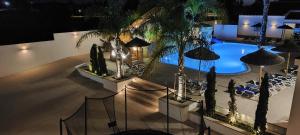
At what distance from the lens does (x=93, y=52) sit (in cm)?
1331

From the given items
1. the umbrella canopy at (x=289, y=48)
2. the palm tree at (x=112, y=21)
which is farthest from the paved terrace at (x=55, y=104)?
the umbrella canopy at (x=289, y=48)

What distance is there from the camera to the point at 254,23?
25312 mm

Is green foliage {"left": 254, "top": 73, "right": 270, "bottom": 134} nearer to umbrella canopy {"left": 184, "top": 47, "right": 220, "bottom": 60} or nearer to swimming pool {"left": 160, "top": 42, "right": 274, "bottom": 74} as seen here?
umbrella canopy {"left": 184, "top": 47, "right": 220, "bottom": 60}

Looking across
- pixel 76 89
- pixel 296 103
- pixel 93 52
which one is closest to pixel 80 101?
pixel 76 89

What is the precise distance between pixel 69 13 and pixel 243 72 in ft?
69.1

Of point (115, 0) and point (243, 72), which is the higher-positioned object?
point (115, 0)

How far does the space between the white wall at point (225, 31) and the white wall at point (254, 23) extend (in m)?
1.33

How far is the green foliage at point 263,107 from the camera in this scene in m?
7.13

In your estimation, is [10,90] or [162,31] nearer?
[162,31]

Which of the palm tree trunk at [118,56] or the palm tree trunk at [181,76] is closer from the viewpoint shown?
the palm tree trunk at [181,76]

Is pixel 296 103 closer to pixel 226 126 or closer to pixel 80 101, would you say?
pixel 226 126

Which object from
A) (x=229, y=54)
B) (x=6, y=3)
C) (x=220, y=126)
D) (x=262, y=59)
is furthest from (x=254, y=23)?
(x=6, y=3)

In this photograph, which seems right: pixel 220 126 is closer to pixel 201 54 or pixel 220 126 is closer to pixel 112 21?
pixel 201 54

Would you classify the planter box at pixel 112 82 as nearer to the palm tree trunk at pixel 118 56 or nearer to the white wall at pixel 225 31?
the palm tree trunk at pixel 118 56
